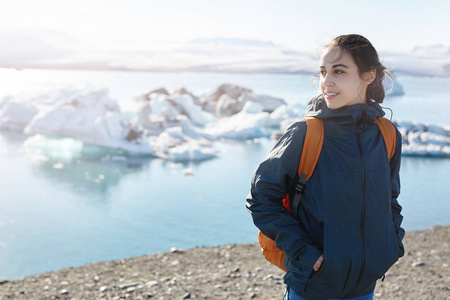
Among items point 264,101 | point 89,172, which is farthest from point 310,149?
point 264,101

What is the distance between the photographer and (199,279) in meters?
4.17

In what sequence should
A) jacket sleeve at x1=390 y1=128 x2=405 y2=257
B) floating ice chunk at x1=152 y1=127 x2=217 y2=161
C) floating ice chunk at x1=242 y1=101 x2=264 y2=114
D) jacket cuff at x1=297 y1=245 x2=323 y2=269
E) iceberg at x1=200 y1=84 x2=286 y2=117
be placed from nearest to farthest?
jacket cuff at x1=297 y1=245 x2=323 y2=269
jacket sleeve at x1=390 y1=128 x2=405 y2=257
floating ice chunk at x1=152 y1=127 x2=217 y2=161
floating ice chunk at x1=242 y1=101 x2=264 y2=114
iceberg at x1=200 y1=84 x2=286 y2=117

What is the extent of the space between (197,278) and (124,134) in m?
11.3

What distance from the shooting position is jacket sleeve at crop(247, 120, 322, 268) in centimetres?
163

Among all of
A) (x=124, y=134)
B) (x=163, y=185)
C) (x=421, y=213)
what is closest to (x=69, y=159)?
(x=124, y=134)

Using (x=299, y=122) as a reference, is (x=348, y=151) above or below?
below

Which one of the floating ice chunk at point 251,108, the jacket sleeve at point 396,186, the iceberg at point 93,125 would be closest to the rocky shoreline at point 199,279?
the jacket sleeve at point 396,186

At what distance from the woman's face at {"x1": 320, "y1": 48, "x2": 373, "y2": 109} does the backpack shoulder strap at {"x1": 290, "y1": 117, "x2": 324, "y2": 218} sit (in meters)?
0.13

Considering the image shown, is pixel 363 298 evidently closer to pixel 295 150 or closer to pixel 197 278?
pixel 295 150

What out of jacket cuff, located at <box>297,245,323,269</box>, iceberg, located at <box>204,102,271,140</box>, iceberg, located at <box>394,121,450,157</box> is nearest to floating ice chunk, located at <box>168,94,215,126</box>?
iceberg, located at <box>204,102,271,140</box>

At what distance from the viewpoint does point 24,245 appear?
7.60 meters

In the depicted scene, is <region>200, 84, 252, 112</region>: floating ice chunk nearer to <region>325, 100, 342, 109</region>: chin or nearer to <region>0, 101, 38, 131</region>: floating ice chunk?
<region>0, 101, 38, 131</region>: floating ice chunk

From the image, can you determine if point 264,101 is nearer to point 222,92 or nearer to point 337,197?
point 222,92

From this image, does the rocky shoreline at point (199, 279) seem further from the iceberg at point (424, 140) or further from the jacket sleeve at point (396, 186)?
the iceberg at point (424, 140)
